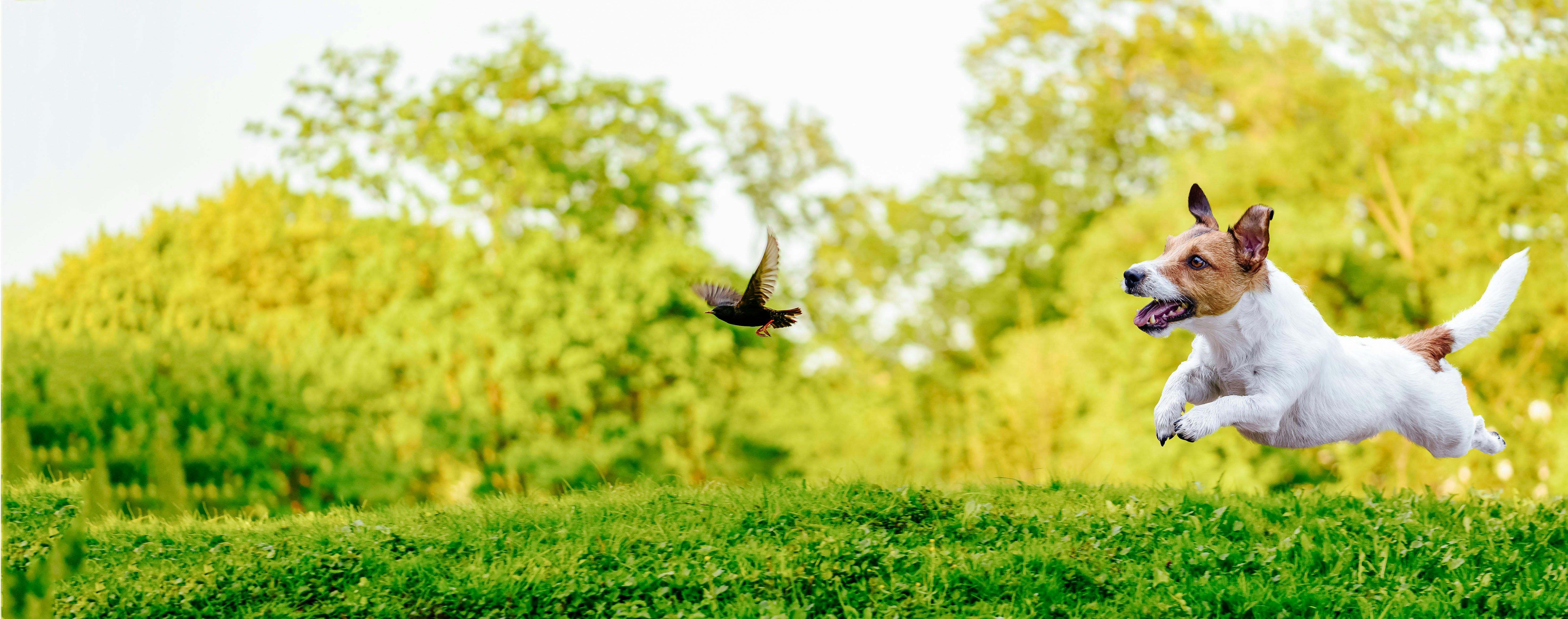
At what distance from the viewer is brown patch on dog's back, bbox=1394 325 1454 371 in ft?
11.1

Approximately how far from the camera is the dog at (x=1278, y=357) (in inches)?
120

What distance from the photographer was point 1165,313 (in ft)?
9.99

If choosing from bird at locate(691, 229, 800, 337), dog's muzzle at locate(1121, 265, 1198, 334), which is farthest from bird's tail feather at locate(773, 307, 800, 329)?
dog's muzzle at locate(1121, 265, 1198, 334)

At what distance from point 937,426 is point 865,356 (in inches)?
69.4

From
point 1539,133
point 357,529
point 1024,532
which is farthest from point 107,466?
point 1539,133

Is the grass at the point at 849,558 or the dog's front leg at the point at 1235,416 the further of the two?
the grass at the point at 849,558

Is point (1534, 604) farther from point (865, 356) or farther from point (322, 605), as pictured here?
point (865, 356)

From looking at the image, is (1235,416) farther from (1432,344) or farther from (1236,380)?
(1432,344)

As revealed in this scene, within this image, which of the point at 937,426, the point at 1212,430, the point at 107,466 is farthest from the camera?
the point at 937,426

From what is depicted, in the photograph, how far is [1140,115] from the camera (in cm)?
2066

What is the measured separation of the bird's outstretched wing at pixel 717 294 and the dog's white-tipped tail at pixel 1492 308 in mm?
2191

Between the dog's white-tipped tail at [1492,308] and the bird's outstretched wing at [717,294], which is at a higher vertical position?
the bird's outstretched wing at [717,294]

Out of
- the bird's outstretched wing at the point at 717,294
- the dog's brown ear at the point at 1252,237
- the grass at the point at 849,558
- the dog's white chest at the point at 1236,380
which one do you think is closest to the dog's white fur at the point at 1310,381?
the dog's white chest at the point at 1236,380

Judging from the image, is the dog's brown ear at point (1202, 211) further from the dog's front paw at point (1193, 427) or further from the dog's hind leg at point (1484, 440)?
the dog's hind leg at point (1484, 440)
